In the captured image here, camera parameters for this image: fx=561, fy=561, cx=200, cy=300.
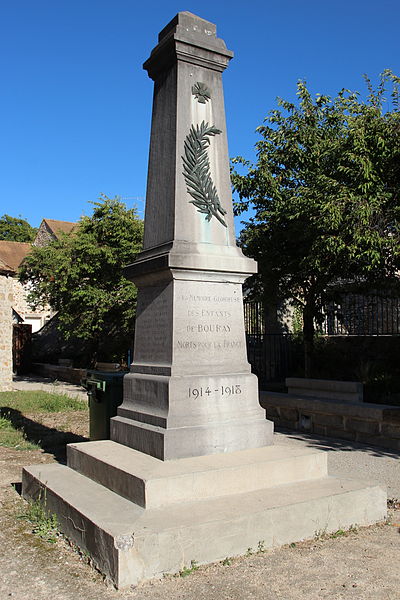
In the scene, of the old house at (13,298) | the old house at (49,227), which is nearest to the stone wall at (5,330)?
the old house at (13,298)

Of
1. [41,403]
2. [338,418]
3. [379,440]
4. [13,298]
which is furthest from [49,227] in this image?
[379,440]

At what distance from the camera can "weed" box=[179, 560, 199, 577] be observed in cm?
359

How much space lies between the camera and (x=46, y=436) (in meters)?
9.03

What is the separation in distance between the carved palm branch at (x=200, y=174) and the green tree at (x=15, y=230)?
158ft

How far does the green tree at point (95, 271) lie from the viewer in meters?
17.0

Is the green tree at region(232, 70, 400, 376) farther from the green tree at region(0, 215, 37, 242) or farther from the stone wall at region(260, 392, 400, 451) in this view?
the green tree at region(0, 215, 37, 242)

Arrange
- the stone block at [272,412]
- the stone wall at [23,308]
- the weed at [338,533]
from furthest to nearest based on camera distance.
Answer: the stone wall at [23,308] < the stone block at [272,412] < the weed at [338,533]

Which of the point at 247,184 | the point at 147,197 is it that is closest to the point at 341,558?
the point at 147,197

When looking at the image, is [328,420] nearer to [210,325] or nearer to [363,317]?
[210,325]

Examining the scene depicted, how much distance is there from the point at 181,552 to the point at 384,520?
2010 mm

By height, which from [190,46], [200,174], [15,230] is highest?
[15,230]

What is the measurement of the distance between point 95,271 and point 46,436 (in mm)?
9215

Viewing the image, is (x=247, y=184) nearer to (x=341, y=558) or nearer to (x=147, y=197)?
(x=147, y=197)

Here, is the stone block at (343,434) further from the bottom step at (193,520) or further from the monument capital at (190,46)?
the monument capital at (190,46)
